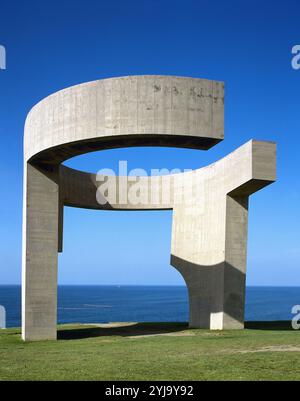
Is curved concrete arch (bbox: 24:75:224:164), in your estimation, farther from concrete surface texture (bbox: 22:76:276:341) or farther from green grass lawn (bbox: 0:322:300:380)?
green grass lawn (bbox: 0:322:300:380)

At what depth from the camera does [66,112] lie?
14.6 meters

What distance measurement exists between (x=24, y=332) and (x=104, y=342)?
8.87 ft

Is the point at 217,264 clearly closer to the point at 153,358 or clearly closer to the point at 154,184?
the point at 154,184

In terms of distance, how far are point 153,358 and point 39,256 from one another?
651 cm

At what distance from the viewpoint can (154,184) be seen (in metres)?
23.2

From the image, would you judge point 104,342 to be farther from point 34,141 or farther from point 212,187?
point 212,187

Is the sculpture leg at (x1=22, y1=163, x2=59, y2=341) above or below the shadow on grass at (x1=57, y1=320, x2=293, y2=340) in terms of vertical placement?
above

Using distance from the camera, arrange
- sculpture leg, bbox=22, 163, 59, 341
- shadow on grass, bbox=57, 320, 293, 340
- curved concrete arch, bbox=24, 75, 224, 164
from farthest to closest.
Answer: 1. shadow on grass, bbox=57, 320, 293, 340
2. sculpture leg, bbox=22, 163, 59, 341
3. curved concrete arch, bbox=24, 75, 224, 164

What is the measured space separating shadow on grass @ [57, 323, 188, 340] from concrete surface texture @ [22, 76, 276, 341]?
137 centimetres

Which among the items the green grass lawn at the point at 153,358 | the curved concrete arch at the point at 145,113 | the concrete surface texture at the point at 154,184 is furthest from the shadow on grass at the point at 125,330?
the curved concrete arch at the point at 145,113

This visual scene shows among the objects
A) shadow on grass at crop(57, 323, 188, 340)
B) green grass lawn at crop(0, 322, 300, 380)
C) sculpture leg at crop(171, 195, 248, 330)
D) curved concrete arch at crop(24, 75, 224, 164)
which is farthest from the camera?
sculpture leg at crop(171, 195, 248, 330)

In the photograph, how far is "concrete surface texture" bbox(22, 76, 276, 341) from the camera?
1355cm

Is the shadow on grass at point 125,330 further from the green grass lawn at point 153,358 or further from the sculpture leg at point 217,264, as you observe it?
the sculpture leg at point 217,264

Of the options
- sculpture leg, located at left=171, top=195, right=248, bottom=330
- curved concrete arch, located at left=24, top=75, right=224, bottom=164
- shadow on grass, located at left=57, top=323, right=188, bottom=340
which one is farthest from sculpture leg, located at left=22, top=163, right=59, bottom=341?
sculpture leg, located at left=171, top=195, right=248, bottom=330
